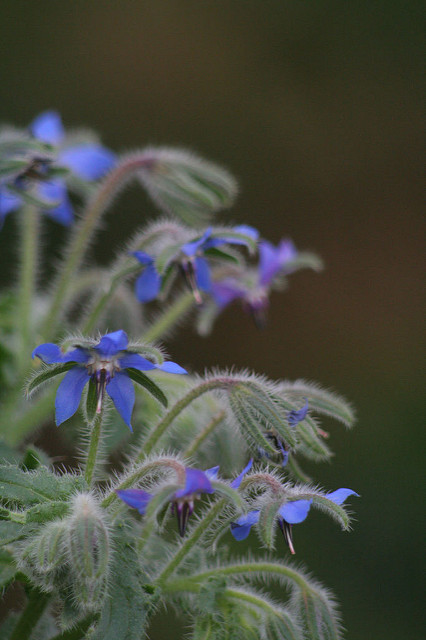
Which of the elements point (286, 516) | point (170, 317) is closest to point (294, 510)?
point (286, 516)

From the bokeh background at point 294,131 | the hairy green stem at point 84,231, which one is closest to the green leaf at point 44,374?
the hairy green stem at point 84,231

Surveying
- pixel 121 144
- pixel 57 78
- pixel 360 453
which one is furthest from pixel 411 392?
pixel 57 78

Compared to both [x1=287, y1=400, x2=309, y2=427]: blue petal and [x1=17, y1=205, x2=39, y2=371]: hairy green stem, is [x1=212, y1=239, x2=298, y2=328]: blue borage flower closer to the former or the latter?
[x1=17, y1=205, x2=39, y2=371]: hairy green stem

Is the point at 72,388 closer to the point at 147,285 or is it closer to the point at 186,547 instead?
the point at 186,547

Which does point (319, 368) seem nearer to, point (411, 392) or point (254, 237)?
point (411, 392)

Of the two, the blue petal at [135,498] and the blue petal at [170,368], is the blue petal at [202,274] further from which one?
the blue petal at [135,498]

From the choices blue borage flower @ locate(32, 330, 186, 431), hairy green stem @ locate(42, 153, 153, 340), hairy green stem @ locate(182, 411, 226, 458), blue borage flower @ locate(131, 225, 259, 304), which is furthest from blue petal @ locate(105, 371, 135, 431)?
hairy green stem @ locate(42, 153, 153, 340)
